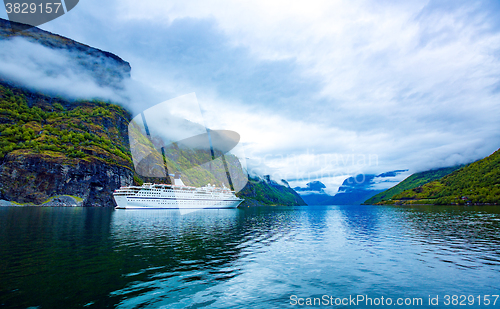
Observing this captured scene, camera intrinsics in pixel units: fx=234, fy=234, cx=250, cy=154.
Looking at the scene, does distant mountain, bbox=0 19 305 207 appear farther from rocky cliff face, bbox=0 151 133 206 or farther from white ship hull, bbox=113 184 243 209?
white ship hull, bbox=113 184 243 209

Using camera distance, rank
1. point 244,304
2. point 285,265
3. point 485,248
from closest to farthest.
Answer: point 244,304 < point 285,265 < point 485,248

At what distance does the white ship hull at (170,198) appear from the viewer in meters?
130

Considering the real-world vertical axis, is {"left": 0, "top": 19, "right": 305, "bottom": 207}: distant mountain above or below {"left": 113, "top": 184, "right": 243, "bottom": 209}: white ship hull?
above

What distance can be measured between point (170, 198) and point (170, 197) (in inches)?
26.5

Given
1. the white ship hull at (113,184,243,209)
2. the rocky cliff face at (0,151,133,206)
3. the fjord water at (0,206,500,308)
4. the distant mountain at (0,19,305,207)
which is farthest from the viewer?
the distant mountain at (0,19,305,207)

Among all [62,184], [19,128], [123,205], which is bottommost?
[123,205]

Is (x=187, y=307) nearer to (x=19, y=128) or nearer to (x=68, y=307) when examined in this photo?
(x=68, y=307)

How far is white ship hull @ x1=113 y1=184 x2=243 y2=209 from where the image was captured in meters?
130

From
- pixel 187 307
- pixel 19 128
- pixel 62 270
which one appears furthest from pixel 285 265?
pixel 19 128

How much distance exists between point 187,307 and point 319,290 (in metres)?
8.43

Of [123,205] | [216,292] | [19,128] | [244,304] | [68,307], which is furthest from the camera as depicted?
[19,128]

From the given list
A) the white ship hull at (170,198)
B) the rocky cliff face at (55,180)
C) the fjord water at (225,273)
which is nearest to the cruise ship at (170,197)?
the white ship hull at (170,198)

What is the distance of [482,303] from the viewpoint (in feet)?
43.9

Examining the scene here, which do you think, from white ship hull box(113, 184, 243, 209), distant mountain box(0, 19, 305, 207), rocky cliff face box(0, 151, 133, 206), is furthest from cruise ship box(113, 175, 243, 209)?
distant mountain box(0, 19, 305, 207)
